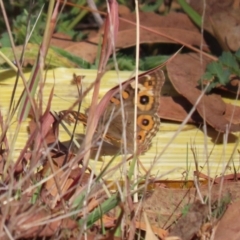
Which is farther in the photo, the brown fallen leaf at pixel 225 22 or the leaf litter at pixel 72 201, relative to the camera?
the brown fallen leaf at pixel 225 22

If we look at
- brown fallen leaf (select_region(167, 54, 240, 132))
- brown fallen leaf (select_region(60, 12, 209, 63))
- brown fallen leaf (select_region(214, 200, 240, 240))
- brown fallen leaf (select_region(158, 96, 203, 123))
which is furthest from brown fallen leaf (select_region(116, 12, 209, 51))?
brown fallen leaf (select_region(214, 200, 240, 240))

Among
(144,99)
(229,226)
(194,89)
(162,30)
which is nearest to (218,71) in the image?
(194,89)

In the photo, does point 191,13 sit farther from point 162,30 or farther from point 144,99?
point 144,99

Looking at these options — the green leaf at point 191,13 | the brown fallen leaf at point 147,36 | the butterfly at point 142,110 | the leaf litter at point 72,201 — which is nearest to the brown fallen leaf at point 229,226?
the leaf litter at point 72,201

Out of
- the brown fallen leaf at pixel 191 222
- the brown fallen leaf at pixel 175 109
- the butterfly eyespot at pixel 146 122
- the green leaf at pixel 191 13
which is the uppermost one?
the green leaf at pixel 191 13

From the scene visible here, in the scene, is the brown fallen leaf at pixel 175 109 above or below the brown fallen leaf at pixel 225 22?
below

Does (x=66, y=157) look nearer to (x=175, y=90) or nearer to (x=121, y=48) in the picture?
(x=175, y=90)

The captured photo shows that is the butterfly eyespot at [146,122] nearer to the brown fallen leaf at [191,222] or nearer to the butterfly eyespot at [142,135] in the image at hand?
the butterfly eyespot at [142,135]

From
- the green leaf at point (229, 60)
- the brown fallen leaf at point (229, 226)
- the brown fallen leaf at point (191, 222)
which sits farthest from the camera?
the green leaf at point (229, 60)

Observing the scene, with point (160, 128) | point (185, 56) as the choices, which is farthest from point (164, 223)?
point (185, 56)
